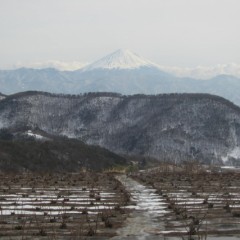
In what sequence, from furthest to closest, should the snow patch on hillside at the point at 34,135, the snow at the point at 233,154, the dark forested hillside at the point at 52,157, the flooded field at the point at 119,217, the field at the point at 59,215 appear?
the snow at the point at 233,154, the snow patch on hillside at the point at 34,135, the dark forested hillside at the point at 52,157, the field at the point at 59,215, the flooded field at the point at 119,217

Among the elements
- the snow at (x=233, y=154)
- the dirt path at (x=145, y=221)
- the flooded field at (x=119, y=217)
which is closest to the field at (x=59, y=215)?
the flooded field at (x=119, y=217)

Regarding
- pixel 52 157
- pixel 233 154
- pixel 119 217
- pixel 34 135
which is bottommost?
pixel 233 154

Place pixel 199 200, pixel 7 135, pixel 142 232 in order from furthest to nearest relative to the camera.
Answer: pixel 7 135
pixel 199 200
pixel 142 232

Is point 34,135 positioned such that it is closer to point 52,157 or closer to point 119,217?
point 52,157

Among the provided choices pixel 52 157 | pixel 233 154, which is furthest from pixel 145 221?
pixel 233 154

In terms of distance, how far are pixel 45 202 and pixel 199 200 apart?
17.8ft

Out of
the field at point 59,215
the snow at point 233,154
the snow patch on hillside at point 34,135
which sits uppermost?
the snow patch on hillside at point 34,135

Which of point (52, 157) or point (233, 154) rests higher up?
point (52, 157)

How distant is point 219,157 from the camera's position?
7436 inches

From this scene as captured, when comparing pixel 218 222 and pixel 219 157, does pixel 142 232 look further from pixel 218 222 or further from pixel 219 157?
pixel 219 157

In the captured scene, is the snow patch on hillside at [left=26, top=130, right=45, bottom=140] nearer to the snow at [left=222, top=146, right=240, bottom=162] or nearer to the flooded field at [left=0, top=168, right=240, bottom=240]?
the snow at [left=222, top=146, right=240, bottom=162]

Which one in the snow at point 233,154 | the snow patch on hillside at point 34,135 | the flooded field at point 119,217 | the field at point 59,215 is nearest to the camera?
the flooded field at point 119,217

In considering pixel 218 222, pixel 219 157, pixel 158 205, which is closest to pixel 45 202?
pixel 158 205

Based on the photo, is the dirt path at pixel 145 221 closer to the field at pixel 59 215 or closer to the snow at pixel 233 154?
the field at pixel 59 215
